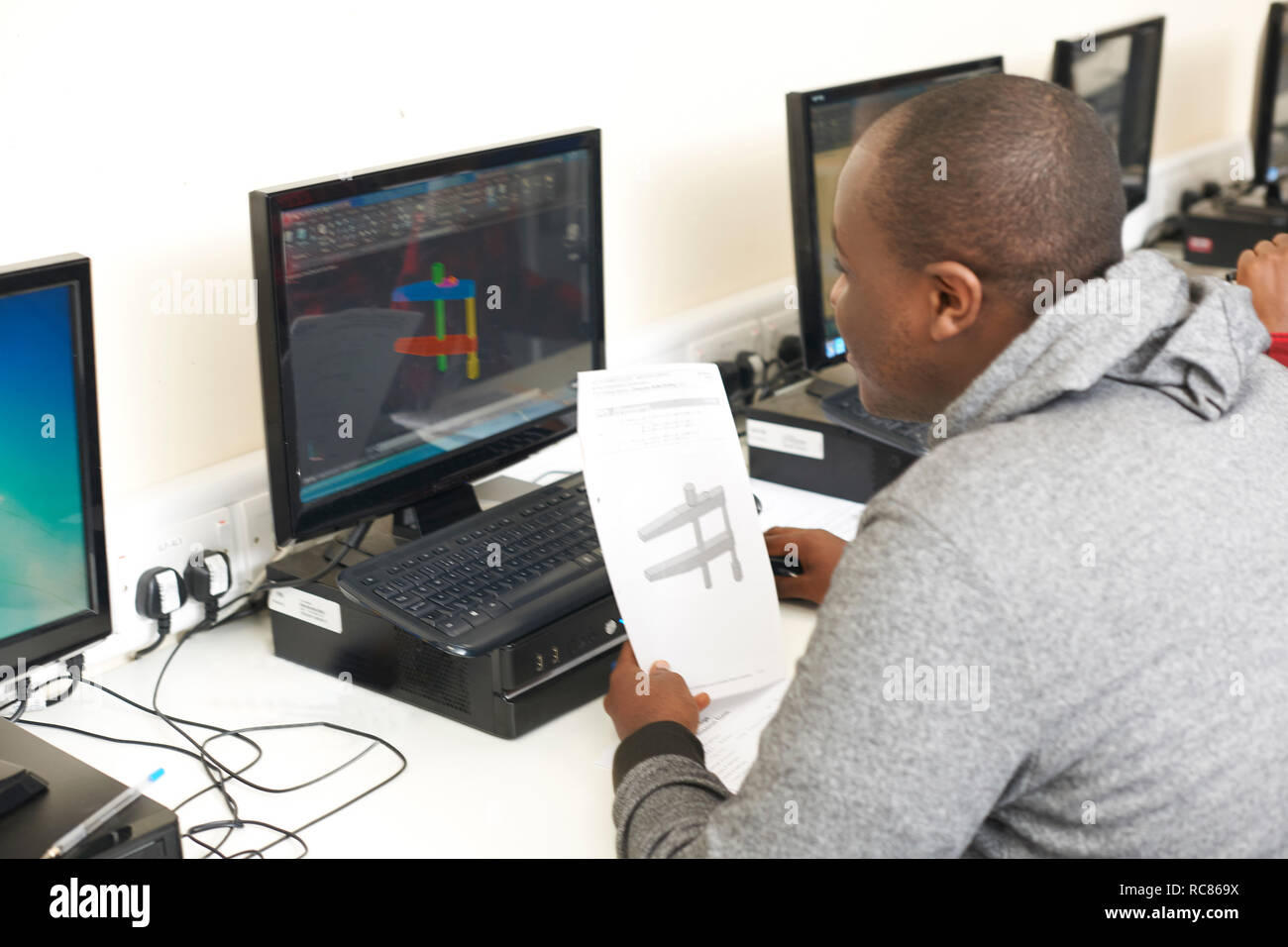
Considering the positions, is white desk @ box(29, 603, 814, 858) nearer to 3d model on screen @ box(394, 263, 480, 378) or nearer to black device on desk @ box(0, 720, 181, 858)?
black device on desk @ box(0, 720, 181, 858)

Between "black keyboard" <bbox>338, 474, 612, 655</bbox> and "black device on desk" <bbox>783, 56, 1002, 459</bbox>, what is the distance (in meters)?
0.44

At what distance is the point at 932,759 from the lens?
2.70 ft

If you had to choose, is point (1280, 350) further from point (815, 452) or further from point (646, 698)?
point (646, 698)

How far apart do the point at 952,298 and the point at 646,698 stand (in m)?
0.47

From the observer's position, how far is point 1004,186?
939mm

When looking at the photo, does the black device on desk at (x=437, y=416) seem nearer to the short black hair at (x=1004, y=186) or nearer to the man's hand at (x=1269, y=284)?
the short black hair at (x=1004, y=186)

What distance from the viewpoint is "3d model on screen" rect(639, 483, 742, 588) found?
1288 mm

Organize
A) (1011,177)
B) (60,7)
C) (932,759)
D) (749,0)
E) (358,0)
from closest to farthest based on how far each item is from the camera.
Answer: (932,759) → (1011,177) → (60,7) → (358,0) → (749,0)

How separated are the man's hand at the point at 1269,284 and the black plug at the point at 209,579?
4.10 ft

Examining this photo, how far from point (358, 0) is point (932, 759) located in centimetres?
113

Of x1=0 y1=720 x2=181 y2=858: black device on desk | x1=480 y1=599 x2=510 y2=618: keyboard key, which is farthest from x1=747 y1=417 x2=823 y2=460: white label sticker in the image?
x1=0 y1=720 x2=181 y2=858: black device on desk

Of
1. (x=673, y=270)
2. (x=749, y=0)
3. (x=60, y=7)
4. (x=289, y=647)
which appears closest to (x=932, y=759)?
(x=289, y=647)

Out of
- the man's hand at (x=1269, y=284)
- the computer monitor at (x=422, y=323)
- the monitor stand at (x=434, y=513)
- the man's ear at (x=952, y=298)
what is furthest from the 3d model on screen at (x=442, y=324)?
the man's hand at (x=1269, y=284)
